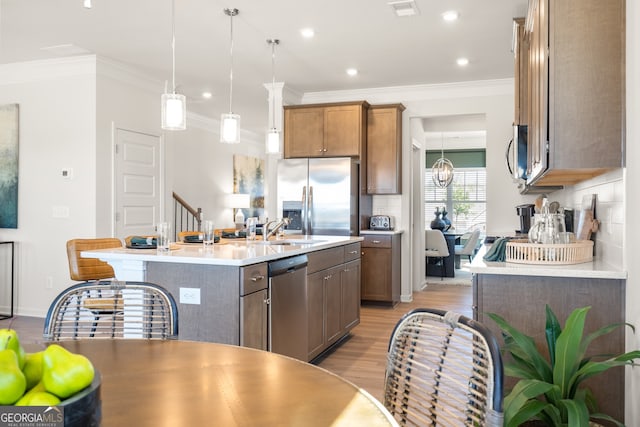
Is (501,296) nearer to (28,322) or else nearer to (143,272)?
(143,272)

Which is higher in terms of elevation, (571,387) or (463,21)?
(463,21)

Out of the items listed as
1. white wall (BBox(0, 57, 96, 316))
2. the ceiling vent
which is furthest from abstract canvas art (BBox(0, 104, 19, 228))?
the ceiling vent

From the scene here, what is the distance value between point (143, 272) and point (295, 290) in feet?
3.19

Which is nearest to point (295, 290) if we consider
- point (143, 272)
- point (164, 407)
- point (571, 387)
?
point (143, 272)

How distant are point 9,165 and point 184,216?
293cm

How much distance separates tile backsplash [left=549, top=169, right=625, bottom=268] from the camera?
2.37 meters

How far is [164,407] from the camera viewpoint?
3.30 ft

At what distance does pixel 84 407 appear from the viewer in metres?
0.72

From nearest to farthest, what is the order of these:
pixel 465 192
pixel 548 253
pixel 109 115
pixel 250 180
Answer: pixel 548 253
pixel 109 115
pixel 250 180
pixel 465 192

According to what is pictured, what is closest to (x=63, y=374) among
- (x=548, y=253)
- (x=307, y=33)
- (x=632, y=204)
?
(x=632, y=204)

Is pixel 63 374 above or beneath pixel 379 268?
above

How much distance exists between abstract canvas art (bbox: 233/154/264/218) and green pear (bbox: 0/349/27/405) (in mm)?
9425

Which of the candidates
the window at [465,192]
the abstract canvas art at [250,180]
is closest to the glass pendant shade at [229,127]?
the abstract canvas art at [250,180]

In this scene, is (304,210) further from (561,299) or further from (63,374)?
(63,374)
